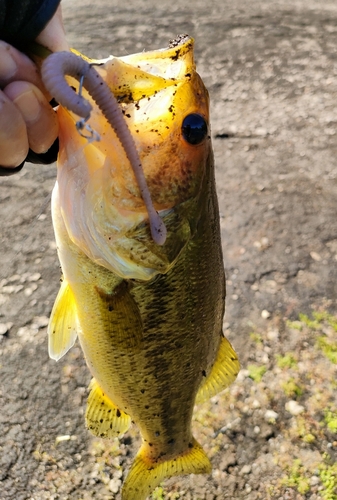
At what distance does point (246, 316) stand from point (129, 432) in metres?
1.01

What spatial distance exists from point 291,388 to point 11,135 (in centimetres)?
218

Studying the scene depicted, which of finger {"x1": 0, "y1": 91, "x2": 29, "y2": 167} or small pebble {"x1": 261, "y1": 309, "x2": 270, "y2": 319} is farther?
small pebble {"x1": 261, "y1": 309, "x2": 270, "y2": 319}

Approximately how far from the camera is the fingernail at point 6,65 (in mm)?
834

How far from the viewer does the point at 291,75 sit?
201 inches

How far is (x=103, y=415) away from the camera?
5.98 ft

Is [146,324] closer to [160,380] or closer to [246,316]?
[160,380]

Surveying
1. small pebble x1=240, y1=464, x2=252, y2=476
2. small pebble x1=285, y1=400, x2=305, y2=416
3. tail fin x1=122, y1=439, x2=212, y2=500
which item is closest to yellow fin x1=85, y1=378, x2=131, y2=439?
tail fin x1=122, y1=439, x2=212, y2=500

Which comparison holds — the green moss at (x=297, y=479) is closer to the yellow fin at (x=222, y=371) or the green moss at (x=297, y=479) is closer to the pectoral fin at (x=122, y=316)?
the yellow fin at (x=222, y=371)

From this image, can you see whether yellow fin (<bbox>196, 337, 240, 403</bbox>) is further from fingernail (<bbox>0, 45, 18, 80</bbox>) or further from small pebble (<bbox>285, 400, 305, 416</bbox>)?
fingernail (<bbox>0, 45, 18, 80</bbox>)

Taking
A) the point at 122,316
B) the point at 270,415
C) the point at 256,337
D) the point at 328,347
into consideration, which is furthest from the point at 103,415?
the point at 328,347

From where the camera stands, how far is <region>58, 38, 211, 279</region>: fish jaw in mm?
993

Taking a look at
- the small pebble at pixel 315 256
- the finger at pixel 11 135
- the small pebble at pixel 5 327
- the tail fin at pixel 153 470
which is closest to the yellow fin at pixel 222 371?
the tail fin at pixel 153 470

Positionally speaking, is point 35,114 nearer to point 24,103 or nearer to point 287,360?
point 24,103

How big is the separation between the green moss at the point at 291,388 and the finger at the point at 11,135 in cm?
208
